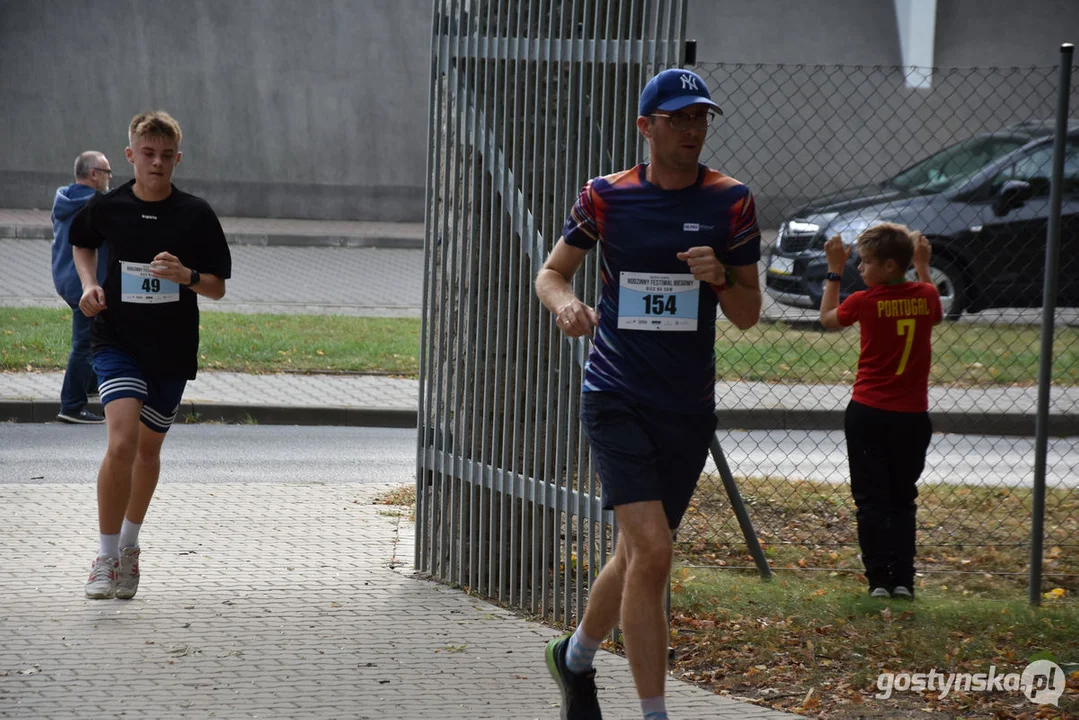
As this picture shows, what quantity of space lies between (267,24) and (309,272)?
6.07 metres

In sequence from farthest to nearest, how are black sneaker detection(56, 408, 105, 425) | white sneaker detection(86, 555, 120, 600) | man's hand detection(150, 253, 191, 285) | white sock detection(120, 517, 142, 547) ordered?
black sneaker detection(56, 408, 105, 425) < white sock detection(120, 517, 142, 547) < white sneaker detection(86, 555, 120, 600) < man's hand detection(150, 253, 191, 285)

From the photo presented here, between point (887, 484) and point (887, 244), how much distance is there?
100cm

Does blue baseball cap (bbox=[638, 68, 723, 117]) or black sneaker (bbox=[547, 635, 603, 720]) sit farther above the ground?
blue baseball cap (bbox=[638, 68, 723, 117])

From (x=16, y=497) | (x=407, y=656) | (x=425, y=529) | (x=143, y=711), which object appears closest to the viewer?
(x=143, y=711)

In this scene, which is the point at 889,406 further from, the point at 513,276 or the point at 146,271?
the point at 146,271

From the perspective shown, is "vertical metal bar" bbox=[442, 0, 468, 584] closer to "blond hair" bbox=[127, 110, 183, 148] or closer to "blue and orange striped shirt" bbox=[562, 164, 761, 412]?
"blond hair" bbox=[127, 110, 183, 148]

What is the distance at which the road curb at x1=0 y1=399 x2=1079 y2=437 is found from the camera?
1095 cm

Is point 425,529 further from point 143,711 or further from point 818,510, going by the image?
point 818,510

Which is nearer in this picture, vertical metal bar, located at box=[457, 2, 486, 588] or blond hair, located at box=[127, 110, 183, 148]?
blond hair, located at box=[127, 110, 183, 148]

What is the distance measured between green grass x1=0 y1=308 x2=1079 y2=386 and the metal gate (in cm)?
628

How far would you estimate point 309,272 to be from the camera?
19.3 metres

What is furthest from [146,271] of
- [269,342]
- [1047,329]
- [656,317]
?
[269,342]

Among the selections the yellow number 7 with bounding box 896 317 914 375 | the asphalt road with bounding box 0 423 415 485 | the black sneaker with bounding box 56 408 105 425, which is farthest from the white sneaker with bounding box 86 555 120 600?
the black sneaker with bounding box 56 408 105 425

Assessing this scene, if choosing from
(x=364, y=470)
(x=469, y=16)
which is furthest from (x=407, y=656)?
(x=364, y=470)
